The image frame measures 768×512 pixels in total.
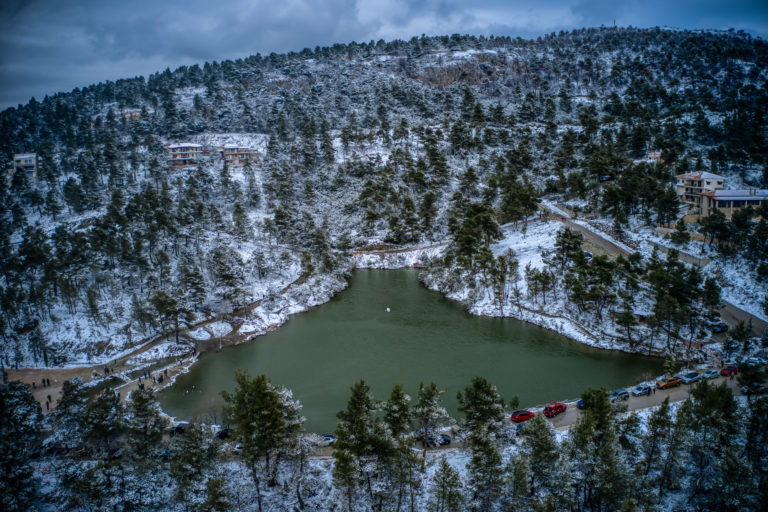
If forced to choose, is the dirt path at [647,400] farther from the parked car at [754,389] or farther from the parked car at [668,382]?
the parked car at [754,389]

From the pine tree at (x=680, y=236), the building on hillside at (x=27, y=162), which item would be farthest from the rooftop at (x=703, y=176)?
the building on hillside at (x=27, y=162)

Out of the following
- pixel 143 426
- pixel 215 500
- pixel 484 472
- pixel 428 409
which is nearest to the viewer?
pixel 215 500

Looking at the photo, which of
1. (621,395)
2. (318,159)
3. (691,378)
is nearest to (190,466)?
(621,395)

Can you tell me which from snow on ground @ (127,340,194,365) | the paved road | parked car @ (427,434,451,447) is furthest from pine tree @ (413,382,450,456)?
snow on ground @ (127,340,194,365)

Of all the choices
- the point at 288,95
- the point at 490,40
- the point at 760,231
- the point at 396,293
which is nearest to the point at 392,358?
the point at 396,293

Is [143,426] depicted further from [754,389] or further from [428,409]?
[754,389]

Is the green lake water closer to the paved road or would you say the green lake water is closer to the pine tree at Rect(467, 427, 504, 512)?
the paved road

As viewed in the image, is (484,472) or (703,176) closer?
(484,472)
